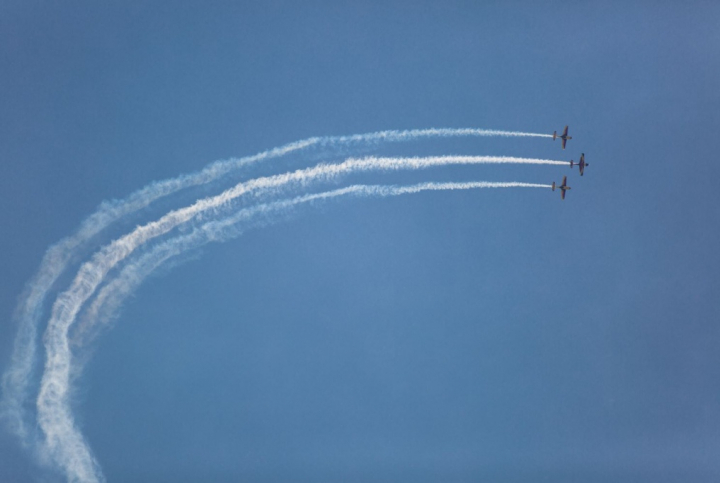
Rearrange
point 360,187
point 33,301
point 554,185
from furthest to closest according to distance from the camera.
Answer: point 554,185, point 360,187, point 33,301

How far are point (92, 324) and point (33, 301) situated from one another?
3.00 m

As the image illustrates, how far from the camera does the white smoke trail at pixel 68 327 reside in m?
43.7

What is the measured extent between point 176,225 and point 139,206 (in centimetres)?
232

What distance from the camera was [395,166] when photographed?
1889 inches

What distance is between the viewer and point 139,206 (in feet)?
150

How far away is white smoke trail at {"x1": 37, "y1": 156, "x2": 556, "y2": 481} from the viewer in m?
43.7

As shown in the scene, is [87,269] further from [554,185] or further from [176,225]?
[554,185]

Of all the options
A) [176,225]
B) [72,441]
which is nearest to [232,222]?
[176,225]

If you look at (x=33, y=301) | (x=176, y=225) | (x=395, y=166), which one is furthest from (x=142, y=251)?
(x=395, y=166)

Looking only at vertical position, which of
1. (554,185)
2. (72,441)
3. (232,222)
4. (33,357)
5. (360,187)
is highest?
(554,185)

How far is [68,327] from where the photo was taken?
4372 cm

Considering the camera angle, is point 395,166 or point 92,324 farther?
point 395,166

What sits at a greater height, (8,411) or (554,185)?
(554,185)

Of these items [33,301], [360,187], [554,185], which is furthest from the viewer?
[554,185]
